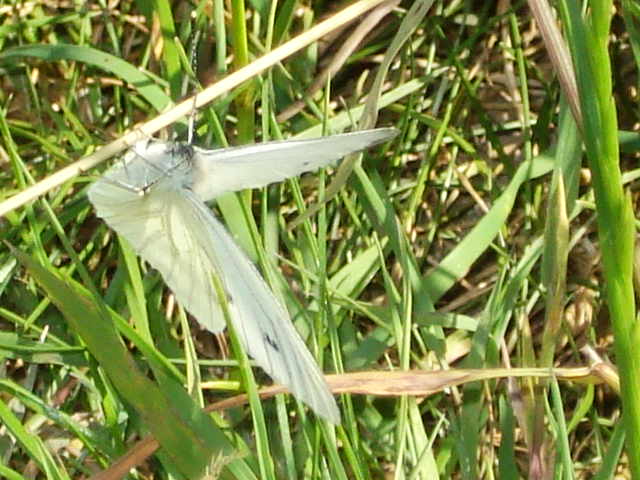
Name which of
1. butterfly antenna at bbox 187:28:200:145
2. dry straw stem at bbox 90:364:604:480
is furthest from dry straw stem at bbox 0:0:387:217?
dry straw stem at bbox 90:364:604:480

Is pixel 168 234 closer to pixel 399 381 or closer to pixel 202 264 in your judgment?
pixel 202 264

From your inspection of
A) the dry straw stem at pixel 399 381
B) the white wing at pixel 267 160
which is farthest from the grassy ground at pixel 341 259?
the white wing at pixel 267 160

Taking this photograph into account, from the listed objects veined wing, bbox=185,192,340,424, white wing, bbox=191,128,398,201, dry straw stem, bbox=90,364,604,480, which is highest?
white wing, bbox=191,128,398,201

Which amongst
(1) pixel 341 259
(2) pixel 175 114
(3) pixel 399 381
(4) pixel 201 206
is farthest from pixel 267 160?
(1) pixel 341 259

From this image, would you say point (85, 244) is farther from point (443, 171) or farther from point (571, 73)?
point (571, 73)

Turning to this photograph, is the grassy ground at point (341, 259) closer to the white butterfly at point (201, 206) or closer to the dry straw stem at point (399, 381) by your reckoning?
the dry straw stem at point (399, 381)

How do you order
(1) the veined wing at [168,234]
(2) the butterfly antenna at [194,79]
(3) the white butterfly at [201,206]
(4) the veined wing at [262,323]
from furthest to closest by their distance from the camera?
(2) the butterfly antenna at [194,79] < (1) the veined wing at [168,234] < (3) the white butterfly at [201,206] < (4) the veined wing at [262,323]

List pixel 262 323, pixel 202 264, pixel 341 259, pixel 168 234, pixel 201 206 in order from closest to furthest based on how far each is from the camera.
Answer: pixel 262 323, pixel 201 206, pixel 202 264, pixel 168 234, pixel 341 259

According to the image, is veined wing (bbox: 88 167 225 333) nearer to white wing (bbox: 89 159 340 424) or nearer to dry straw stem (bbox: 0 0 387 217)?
white wing (bbox: 89 159 340 424)
